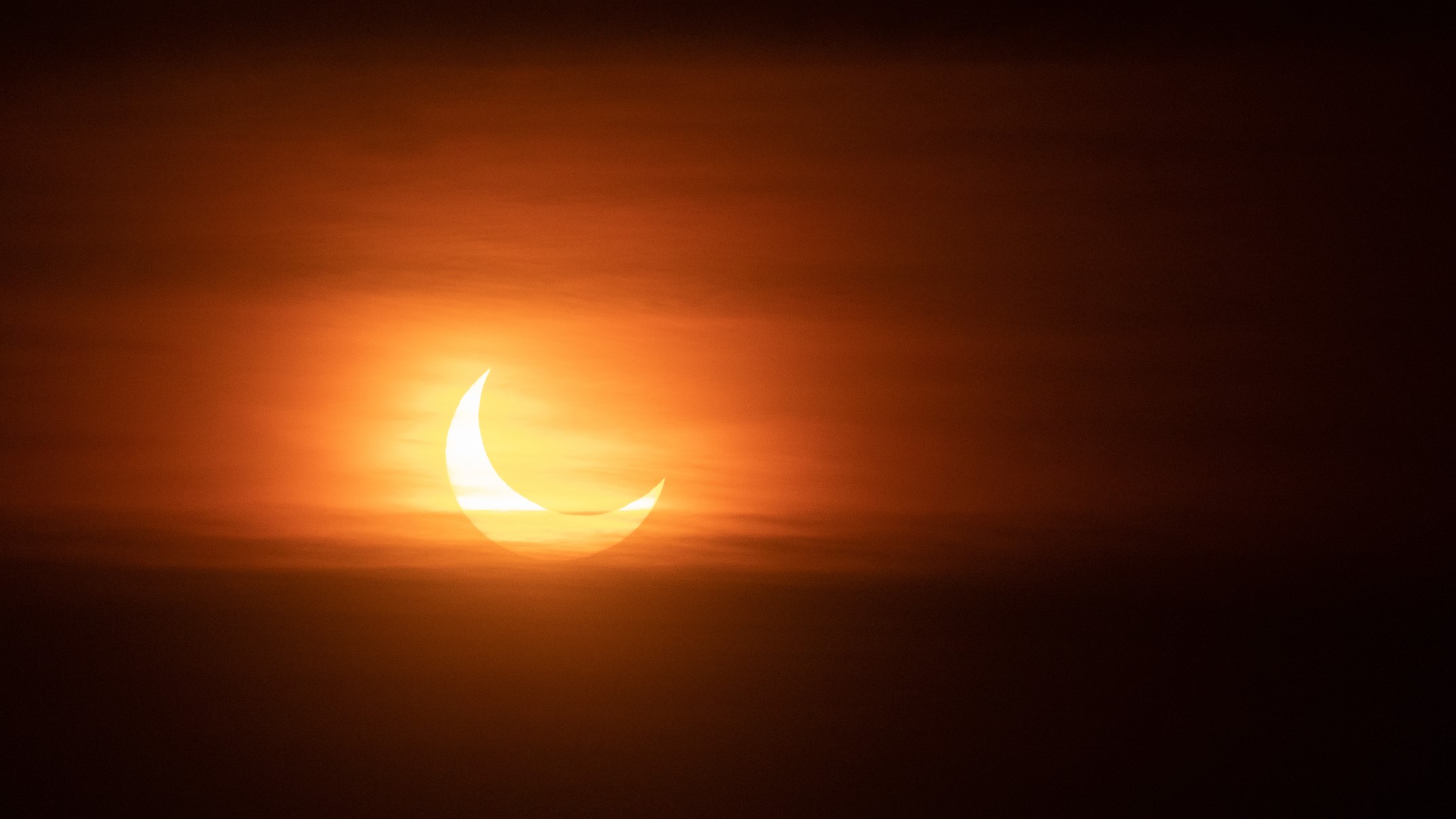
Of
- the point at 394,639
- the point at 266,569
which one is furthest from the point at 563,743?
the point at 266,569

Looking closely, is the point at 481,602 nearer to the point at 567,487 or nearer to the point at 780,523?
the point at 567,487

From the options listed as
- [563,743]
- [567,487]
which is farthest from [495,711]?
[567,487]

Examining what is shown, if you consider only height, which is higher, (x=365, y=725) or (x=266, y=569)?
(x=266, y=569)

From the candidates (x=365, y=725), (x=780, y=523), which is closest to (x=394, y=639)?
(x=365, y=725)

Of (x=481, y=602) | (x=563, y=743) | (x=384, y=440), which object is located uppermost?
(x=384, y=440)

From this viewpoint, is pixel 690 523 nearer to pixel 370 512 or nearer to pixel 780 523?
pixel 780 523

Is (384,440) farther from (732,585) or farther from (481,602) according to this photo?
(732,585)

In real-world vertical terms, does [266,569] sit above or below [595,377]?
below
